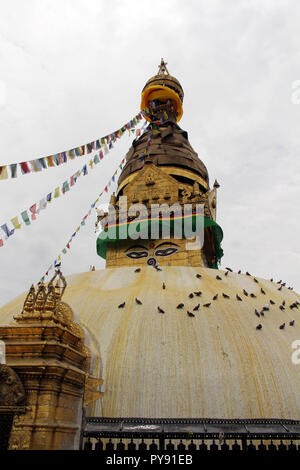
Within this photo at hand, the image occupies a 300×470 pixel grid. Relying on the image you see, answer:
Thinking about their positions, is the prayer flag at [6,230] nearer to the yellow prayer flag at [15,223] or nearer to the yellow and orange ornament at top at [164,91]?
the yellow prayer flag at [15,223]

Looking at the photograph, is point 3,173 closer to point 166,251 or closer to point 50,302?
point 50,302

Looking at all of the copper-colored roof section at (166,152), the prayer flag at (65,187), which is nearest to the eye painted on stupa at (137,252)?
the prayer flag at (65,187)

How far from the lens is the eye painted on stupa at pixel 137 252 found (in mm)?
14258

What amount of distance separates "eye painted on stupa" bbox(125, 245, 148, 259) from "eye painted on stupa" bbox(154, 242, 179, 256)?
0.52 metres

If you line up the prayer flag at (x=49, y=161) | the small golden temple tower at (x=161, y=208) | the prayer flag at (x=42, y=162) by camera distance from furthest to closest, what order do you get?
the small golden temple tower at (x=161, y=208), the prayer flag at (x=49, y=161), the prayer flag at (x=42, y=162)

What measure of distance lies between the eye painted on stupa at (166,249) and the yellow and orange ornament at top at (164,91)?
33.8 feet

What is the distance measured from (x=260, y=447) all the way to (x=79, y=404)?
8.56 feet

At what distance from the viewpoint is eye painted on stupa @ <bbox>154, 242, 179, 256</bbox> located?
13900mm

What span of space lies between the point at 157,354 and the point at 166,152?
13.3m

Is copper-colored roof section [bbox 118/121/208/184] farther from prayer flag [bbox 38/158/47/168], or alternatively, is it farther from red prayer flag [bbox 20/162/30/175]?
red prayer flag [bbox 20/162/30/175]

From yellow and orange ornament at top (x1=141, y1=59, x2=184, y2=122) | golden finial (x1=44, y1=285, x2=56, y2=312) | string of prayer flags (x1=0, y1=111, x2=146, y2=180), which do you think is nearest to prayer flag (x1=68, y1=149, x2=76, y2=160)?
string of prayer flags (x1=0, y1=111, x2=146, y2=180)

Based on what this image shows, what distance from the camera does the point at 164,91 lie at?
21.4 meters

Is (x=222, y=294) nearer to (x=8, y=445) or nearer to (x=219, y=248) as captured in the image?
(x=8, y=445)

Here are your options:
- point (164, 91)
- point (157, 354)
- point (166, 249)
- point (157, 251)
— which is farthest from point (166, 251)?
point (164, 91)
